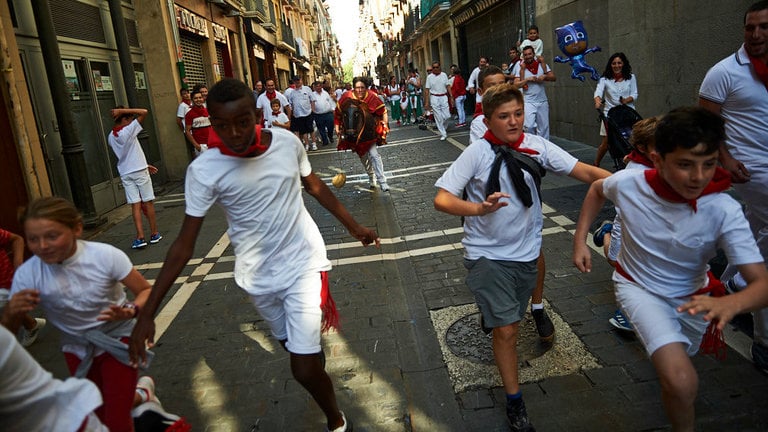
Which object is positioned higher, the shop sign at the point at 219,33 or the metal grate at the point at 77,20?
the shop sign at the point at 219,33

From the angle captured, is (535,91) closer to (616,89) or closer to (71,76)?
(616,89)

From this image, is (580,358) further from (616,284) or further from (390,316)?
(390,316)

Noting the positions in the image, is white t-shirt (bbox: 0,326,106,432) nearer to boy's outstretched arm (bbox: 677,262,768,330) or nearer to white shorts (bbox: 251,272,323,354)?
white shorts (bbox: 251,272,323,354)

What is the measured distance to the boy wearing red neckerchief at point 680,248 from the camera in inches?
84.0

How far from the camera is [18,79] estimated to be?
7.32 m

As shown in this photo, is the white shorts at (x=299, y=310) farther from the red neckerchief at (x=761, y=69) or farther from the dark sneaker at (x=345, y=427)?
the red neckerchief at (x=761, y=69)

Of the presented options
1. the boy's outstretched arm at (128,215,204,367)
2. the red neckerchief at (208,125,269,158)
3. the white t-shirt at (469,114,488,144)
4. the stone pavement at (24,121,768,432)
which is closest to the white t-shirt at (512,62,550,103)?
the stone pavement at (24,121,768,432)

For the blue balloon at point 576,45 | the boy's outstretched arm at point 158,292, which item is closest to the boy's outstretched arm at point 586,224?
the boy's outstretched arm at point 158,292

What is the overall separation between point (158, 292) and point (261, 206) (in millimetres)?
590

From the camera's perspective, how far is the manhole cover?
3578 mm

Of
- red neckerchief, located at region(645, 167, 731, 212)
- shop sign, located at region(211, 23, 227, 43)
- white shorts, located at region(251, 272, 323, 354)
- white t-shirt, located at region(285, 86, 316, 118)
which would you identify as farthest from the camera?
shop sign, located at region(211, 23, 227, 43)

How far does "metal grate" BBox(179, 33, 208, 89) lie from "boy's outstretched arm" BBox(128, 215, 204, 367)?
44.0 feet

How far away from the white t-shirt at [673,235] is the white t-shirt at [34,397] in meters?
2.18

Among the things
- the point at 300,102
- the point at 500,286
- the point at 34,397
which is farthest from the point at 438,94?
the point at 34,397
